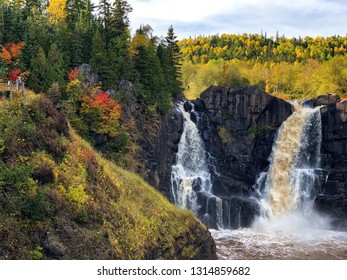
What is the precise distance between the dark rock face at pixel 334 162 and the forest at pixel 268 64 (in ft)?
68.6

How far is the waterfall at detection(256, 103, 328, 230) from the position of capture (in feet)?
130

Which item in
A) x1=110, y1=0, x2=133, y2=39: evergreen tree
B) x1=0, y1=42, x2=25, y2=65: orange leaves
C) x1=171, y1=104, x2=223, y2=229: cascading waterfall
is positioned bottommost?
x1=171, y1=104, x2=223, y2=229: cascading waterfall

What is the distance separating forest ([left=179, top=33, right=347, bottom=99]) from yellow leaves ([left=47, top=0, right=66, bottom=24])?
32.9 metres

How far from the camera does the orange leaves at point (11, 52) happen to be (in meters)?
29.6

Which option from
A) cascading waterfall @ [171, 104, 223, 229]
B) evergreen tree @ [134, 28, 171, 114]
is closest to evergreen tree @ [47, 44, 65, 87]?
evergreen tree @ [134, 28, 171, 114]

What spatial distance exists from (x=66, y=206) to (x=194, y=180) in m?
26.4

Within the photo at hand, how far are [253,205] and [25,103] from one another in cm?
2938

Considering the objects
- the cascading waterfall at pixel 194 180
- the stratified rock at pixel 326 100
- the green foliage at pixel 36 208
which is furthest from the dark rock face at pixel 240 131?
the green foliage at pixel 36 208

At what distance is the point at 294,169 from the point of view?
41.2 meters

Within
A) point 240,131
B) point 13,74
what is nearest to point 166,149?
point 240,131

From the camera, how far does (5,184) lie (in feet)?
42.8

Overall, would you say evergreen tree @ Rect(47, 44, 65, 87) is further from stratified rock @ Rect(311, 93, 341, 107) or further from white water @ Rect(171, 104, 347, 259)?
stratified rock @ Rect(311, 93, 341, 107)

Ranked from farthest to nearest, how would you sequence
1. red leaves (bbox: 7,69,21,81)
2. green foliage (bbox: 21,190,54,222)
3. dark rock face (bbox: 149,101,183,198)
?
dark rock face (bbox: 149,101,183,198) < red leaves (bbox: 7,69,21,81) < green foliage (bbox: 21,190,54,222)

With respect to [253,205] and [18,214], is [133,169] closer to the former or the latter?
[253,205]
